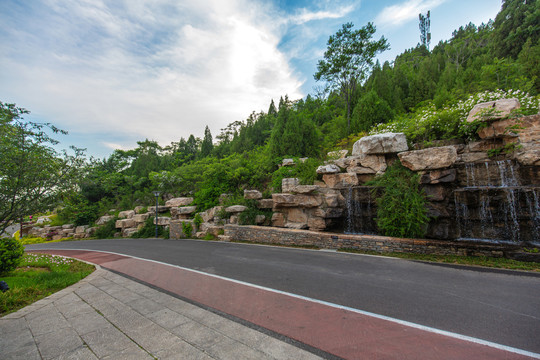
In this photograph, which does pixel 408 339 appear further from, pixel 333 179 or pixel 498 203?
pixel 333 179

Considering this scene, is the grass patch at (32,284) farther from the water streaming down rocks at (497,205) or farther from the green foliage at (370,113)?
the green foliage at (370,113)

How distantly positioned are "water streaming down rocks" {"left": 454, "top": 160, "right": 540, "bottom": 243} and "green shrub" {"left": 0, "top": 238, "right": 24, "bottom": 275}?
15.3m

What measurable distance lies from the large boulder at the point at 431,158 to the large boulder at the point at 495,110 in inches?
97.7

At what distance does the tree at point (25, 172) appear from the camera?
16.0 feet

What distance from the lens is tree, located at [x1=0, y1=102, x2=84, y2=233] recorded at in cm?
489

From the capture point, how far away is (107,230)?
2112 centimetres

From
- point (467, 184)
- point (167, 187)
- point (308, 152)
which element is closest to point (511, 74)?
point (467, 184)

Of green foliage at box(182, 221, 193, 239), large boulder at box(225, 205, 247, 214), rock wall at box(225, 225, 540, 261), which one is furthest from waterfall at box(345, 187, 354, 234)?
green foliage at box(182, 221, 193, 239)

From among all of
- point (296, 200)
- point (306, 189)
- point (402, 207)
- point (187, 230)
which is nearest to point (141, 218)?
point (187, 230)

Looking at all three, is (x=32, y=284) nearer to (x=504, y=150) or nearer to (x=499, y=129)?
(x=504, y=150)

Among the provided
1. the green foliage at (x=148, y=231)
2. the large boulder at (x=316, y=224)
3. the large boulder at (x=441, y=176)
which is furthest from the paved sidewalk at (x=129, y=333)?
the green foliage at (x=148, y=231)

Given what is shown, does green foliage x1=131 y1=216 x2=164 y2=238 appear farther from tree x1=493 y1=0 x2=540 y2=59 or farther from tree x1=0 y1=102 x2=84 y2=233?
tree x1=493 y1=0 x2=540 y2=59

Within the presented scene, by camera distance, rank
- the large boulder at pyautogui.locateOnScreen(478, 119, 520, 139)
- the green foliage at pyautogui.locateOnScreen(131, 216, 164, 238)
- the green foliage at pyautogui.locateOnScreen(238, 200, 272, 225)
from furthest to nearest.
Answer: the green foliage at pyautogui.locateOnScreen(131, 216, 164, 238) < the green foliage at pyautogui.locateOnScreen(238, 200, 272, 225) < the large boulder at pyautogui.locateOnScreen(478, 119, 520, 139)

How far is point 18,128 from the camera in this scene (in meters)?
5.23
